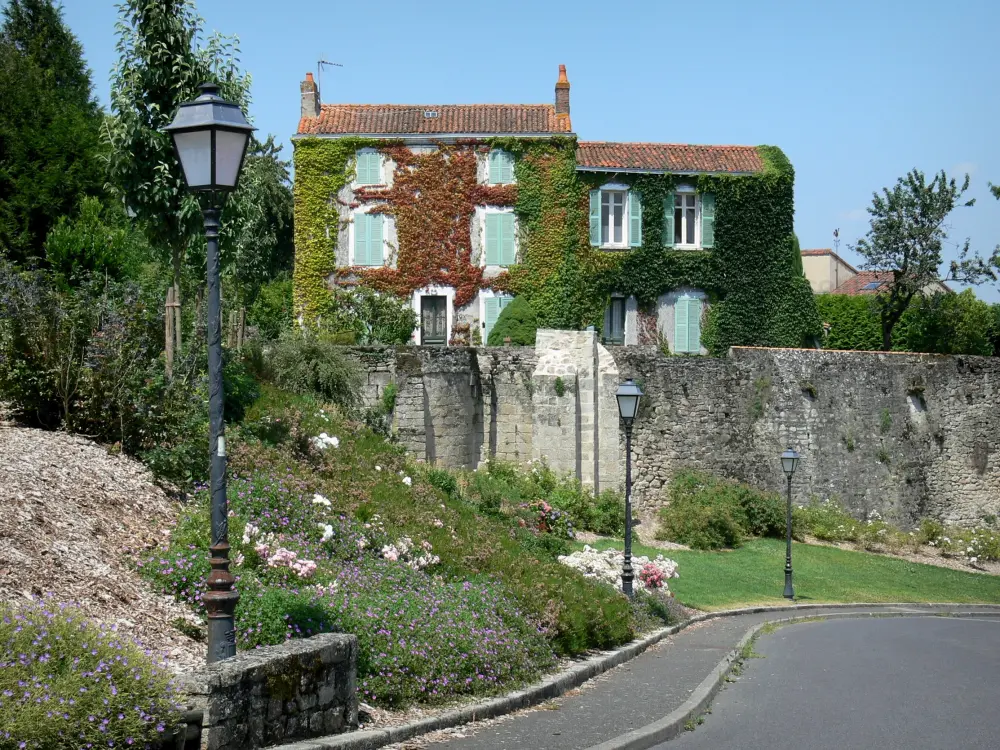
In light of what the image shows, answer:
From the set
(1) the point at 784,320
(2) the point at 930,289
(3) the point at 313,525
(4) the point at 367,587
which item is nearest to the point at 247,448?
(3) the point at 313,525

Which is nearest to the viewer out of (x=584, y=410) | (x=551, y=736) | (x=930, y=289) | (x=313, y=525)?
(x=551, y=736)

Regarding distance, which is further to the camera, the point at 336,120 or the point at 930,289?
the point at 930,289

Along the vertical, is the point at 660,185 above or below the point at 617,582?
above

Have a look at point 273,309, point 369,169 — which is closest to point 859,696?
point 369,169

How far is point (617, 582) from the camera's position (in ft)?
57.6

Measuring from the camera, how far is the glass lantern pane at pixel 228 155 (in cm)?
742

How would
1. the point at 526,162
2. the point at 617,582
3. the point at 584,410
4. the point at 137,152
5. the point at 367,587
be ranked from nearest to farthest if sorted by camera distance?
the point at 367,587, the point at 137,152, the point at 617,582, the point at 584,410, the point at 526,162

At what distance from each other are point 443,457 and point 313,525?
12494 millimetres

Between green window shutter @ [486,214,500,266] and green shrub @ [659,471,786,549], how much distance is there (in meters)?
8.35

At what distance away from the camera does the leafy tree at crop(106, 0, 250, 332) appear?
1521 cm

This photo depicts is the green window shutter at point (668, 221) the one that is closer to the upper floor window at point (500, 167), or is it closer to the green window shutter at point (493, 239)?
the upper floor window at point (500, 167)

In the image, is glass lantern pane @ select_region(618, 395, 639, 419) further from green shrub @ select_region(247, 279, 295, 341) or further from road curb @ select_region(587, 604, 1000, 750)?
green shrub @ select_region(247, 279, 295, 341)

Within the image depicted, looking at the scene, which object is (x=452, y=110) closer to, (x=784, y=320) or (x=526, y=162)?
(x=526, y=162)

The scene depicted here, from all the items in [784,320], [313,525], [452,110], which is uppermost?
[452,110]
